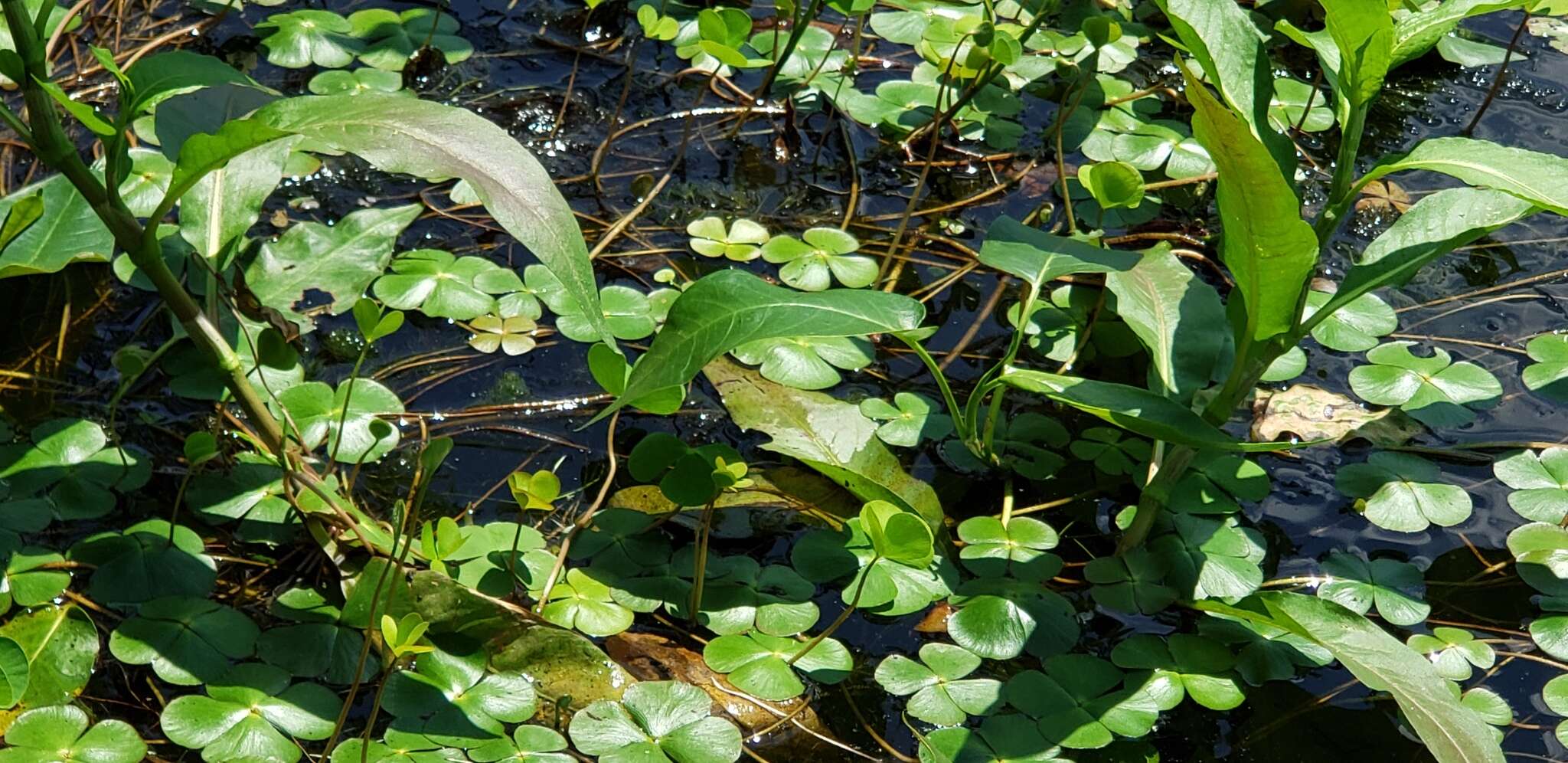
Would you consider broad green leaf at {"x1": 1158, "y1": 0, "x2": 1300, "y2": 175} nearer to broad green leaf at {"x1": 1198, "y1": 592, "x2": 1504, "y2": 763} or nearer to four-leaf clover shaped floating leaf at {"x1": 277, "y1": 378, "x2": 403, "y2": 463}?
broad green leaf at {"x1": 1198, "y1": 592, "x2": 1504, "y2": 763}

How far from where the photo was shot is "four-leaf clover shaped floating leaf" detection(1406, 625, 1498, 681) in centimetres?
171

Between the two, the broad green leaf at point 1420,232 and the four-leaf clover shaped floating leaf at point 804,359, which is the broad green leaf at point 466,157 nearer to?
the four-leaf clover shaped floating leaf at point 804,359

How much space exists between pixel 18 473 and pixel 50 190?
1.48 ft

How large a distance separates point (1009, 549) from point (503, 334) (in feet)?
3.04

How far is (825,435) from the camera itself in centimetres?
192

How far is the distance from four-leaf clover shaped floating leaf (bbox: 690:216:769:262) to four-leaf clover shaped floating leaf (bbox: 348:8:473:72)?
781mm

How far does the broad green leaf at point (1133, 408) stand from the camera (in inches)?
63.5

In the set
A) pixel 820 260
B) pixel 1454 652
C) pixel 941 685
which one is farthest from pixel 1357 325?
pixel 941 685

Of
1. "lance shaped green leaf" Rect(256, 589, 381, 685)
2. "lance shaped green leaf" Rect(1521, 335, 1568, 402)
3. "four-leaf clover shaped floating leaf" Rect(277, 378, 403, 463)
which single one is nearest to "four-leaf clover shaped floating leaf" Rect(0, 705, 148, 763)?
"lance shaped green leaf" Rect(256, 589, 381, 685)

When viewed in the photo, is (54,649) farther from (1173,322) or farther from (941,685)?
(1173,322)

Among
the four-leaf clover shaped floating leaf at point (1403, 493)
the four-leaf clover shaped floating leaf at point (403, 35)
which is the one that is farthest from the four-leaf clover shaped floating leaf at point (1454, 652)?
the four-leaf clover shaped floating leaf at point (403, 35)

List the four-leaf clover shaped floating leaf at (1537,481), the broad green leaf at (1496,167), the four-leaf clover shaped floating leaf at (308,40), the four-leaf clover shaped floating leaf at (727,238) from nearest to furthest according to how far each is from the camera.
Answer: the broad green leaf at (1496,167) → the four-leaf clover shaped floating leaf at (1537,481) → the four-leaf clover shaped floating leaf at (727,238) → the four-leaf clover shaped floating leaf at (308,40)

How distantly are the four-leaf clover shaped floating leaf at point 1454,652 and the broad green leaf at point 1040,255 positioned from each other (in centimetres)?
68

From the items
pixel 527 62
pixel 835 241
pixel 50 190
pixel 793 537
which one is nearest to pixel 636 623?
pixel 793 537
